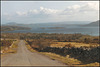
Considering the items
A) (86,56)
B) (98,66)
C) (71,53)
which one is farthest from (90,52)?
(98,66)

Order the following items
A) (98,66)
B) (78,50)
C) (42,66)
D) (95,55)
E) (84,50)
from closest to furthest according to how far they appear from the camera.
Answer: (98,66), (42,66), (95,55), (84,50), (78,50)

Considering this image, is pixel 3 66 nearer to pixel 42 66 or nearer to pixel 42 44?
pixel 42 66

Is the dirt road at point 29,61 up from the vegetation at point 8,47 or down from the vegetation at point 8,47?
up

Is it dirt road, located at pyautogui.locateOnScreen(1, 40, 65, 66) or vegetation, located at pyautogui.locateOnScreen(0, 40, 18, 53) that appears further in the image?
vegetation, located at pyautogui.locateOnScreen(0, 40, 18, 53)

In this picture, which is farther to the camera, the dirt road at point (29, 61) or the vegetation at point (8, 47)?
the vegetation at point (8, 47)

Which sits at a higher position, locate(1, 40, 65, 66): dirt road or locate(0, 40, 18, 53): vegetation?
locate(1, 40, 65, 66): dirt road

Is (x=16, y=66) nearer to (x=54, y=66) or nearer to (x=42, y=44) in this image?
(x=54, y=66)

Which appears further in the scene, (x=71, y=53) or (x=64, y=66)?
(x=71, y=53)

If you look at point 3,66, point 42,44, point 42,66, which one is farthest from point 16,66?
point 42,44

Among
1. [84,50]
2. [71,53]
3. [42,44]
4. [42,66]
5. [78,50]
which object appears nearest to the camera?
[42,66]

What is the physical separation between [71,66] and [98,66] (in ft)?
8.28

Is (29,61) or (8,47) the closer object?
(29,61)

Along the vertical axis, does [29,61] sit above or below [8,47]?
above

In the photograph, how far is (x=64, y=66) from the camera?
42.1ft
